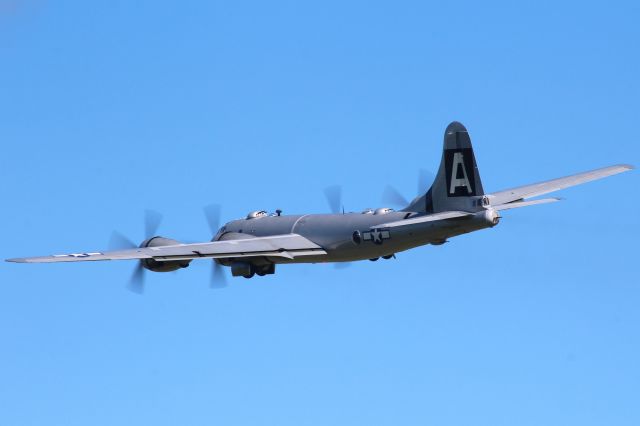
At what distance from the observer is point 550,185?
273ft

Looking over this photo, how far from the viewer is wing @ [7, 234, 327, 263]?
84562mm

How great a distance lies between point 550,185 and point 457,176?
573 cm

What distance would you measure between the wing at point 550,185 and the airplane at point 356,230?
50mm

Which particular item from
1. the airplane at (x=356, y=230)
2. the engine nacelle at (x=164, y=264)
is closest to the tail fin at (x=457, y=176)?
the airplane at (x=356, y=230)

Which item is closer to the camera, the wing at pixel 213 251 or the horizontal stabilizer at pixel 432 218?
the horizontal stabilizer at pixel 432 218

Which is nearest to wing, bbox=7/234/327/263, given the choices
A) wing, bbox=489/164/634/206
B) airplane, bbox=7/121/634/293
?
airplane, bbox=7/121/634/293

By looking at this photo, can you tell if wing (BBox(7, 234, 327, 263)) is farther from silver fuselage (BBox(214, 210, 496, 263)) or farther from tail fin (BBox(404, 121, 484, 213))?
tail fin (BBox(404, 121, 484, 213))

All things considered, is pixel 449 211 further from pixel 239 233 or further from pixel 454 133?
Answer: pixel 239 233

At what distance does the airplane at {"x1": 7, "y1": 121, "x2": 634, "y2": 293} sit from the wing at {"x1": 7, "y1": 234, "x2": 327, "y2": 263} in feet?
0.17

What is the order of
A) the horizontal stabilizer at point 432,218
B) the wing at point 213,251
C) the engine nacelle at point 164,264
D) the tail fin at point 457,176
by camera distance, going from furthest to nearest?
the engine nacelle at point 164,264 < the wing at point 213,251 < the tail fin at point 457,176 < the horizontal stabilizer at point 432,218

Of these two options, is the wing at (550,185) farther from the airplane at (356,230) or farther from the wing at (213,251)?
the wing at (213,251)

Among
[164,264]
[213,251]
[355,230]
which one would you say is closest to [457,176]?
[355,230]

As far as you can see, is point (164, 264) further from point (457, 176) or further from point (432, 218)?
point (457, 176)

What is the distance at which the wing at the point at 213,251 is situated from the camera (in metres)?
84.6
